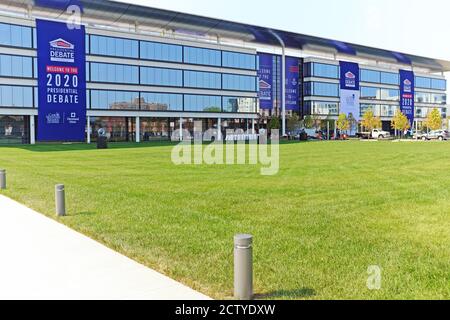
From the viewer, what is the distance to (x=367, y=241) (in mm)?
8062

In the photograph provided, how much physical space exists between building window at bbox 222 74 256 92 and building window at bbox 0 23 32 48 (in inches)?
1213

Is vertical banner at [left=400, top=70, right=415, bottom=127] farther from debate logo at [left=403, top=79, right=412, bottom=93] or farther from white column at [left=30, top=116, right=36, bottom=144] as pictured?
white column at [left=30, top=116, right=36, bottom=144]

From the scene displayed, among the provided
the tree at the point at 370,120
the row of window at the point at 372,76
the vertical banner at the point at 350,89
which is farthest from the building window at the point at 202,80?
the tree at the point at 370,120

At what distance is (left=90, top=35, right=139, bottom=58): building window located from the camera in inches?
2443

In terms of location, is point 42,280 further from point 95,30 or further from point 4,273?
point 95,30

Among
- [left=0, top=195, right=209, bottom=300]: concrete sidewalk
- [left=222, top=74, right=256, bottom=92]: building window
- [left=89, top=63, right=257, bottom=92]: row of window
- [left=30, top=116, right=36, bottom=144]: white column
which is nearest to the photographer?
[left=0, top=195, right=209, bottom=300]: concrete sidewalk

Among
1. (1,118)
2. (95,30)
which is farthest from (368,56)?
(1,118)

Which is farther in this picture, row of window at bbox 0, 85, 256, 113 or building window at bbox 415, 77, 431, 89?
building window at bbox 415, 77, 431, 89

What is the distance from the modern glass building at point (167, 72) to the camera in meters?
56.8

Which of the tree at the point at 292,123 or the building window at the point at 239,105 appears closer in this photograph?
the building window at the point at 239,105

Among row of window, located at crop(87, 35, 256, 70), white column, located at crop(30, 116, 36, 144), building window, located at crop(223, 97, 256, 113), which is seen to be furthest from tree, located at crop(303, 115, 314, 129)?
white column, located at crop(30, 116, 36, 144)

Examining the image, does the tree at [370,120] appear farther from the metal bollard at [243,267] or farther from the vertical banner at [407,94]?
the metal bollard at [243,267]

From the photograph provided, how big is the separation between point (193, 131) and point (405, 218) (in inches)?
2517

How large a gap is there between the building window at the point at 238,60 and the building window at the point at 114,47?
51.9 ft
